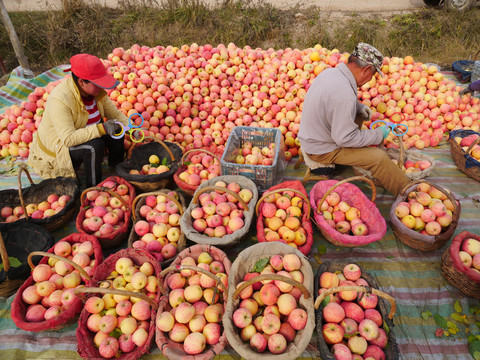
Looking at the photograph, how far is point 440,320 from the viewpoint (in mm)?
2531

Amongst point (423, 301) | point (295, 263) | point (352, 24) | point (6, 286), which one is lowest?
point (423, 301)

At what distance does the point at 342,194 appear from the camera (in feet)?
11.0

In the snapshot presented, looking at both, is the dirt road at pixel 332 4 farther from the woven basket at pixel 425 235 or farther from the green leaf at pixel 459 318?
the green leaf at pixel 459 318

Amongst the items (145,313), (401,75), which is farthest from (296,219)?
(401,75)

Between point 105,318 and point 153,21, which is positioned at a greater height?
point 153,21

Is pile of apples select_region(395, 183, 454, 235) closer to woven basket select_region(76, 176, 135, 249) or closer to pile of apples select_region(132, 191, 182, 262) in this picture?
pile of apples select_region(132, 191, 182, 262)

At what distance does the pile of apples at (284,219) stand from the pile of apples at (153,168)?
1.50 metres

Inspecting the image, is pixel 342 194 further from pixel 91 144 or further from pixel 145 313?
pixel 91 144

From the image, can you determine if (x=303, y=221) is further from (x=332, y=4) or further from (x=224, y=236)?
(x=332, y=4)

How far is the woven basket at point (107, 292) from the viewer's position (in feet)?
6.74

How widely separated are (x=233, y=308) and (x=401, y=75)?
5030mm

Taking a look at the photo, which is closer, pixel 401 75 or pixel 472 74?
pixel 401 75

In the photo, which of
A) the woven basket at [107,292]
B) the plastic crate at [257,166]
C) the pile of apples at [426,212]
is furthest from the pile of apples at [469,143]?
the woven basket at [107,292]

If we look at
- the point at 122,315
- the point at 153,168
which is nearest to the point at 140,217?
the point at 153,168
